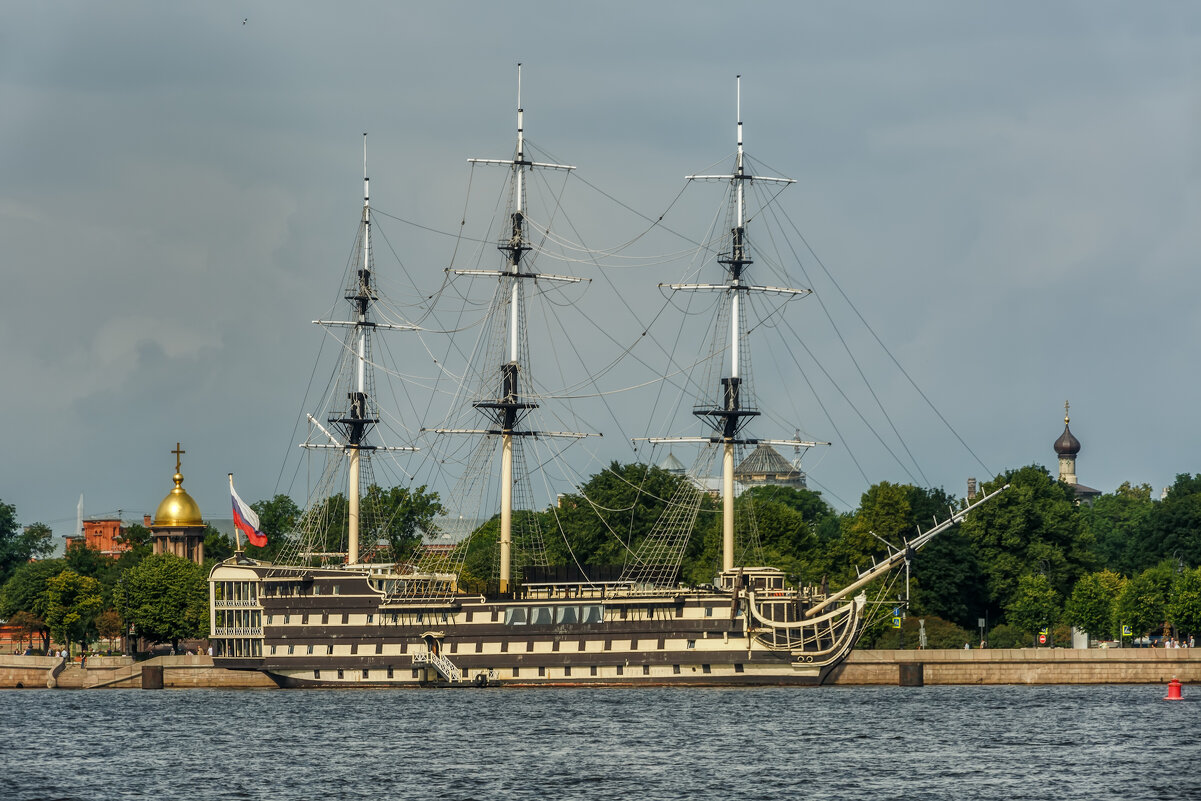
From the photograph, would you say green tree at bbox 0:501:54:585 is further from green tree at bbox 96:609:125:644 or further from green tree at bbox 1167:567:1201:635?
green tree at bbox 1167:567:1201:635

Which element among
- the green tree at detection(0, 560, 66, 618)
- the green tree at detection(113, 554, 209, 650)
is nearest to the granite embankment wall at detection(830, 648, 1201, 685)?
the green tree at detection(113, 554, 209, 650)

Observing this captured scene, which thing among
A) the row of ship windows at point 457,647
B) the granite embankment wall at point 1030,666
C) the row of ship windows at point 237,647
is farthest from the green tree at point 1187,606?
the row of ship windows at point 237,647

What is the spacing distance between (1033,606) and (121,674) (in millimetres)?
58962

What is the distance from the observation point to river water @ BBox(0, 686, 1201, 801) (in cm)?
6091

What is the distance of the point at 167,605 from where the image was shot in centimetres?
13275

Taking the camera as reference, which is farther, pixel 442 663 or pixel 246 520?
pixel 246 520

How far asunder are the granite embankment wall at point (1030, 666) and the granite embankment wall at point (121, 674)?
36373mm

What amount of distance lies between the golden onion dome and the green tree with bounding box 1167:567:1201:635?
3337 inches

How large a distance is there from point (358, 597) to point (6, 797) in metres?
49.2

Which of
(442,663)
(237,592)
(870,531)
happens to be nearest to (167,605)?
(237,592)

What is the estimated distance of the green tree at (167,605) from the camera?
132625 millimetres

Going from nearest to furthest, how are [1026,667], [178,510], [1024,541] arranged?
[1026,667]
[1024,541]
[178,510]

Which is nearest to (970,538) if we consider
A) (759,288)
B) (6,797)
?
(759,288)

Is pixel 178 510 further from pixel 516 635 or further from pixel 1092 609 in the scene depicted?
pixel 1092 609
